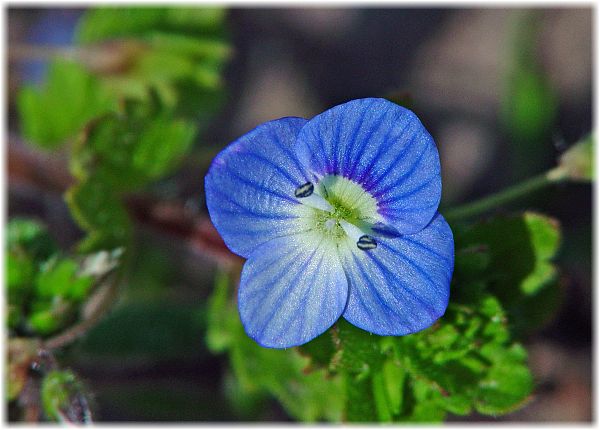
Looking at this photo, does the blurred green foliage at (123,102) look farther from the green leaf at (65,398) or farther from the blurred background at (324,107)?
the green leaf at (65,398)

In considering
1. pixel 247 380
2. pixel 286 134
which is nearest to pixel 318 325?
pixel 286 134

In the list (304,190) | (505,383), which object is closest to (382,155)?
(304,190)

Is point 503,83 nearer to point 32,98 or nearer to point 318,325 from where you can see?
point 32,98

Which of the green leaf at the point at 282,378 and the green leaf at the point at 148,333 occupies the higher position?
the green leaf at the point at 282,378

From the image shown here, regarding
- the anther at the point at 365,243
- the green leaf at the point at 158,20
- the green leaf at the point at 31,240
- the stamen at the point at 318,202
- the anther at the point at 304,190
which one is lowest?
the green leaf at the point at 31,240

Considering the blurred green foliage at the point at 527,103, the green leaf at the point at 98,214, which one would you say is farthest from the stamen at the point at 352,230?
the blurred green foliage at the point at 527,103

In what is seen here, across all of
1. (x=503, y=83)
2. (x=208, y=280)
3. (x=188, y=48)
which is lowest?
(x=208, y=280)

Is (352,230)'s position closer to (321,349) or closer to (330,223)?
(330,223)
